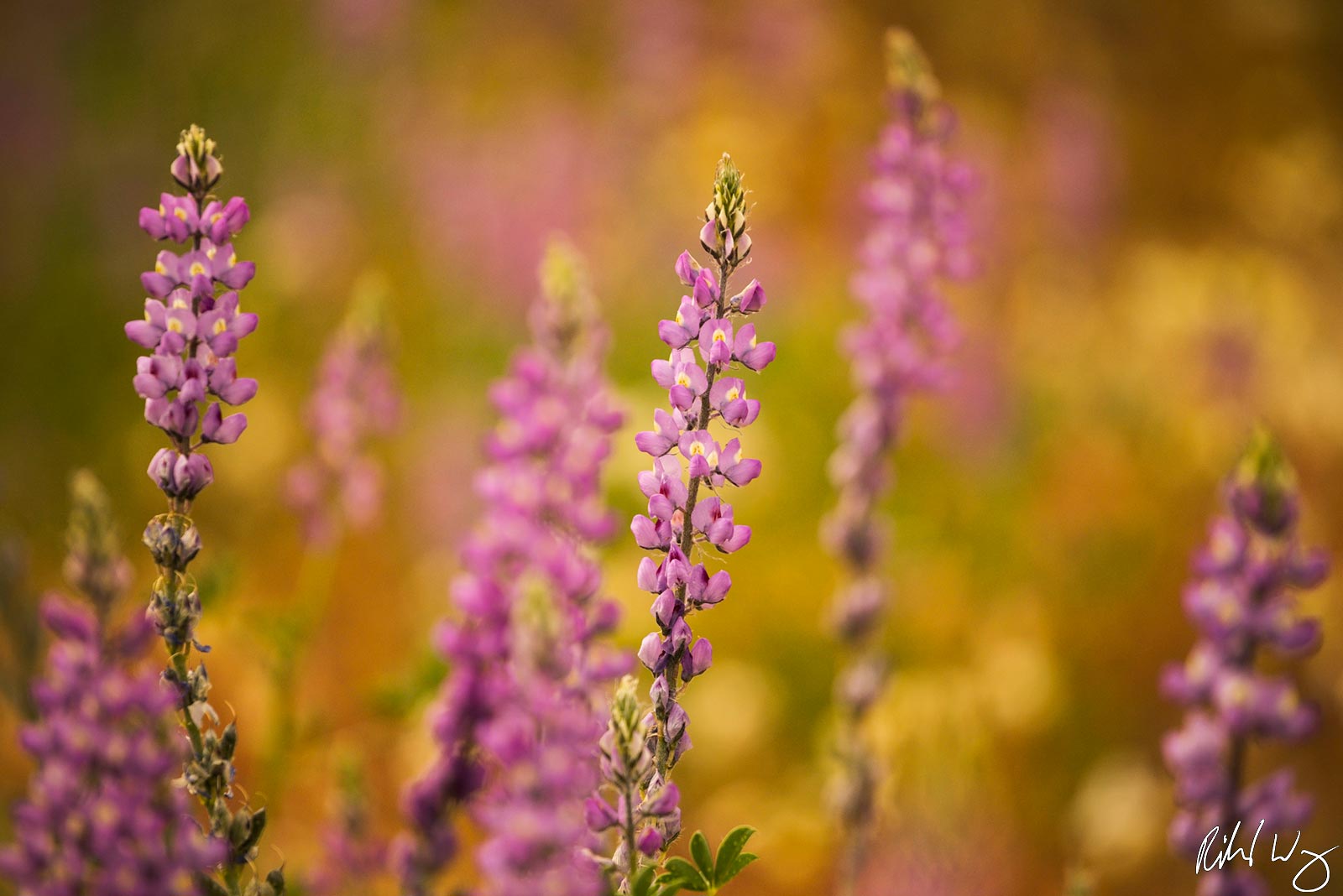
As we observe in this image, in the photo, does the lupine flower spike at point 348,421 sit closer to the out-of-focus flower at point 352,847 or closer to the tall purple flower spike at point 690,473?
the out-of-focus flower at point 352,847

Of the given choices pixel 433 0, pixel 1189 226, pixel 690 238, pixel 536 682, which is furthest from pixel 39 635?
pixel 1189 226

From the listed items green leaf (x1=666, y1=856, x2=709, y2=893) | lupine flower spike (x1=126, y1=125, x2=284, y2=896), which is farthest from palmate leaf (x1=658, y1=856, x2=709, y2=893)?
lupine flower spike (x1=126, y1=125, x2=284, y2=896)

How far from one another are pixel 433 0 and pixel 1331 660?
4.23 metres

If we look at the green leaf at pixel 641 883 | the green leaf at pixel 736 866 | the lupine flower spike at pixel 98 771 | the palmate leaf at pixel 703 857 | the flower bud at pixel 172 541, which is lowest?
the green leaf at pixel 641 883

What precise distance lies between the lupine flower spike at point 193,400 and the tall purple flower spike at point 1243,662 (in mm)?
818

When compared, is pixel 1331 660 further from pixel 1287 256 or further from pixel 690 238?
pixel 690 238

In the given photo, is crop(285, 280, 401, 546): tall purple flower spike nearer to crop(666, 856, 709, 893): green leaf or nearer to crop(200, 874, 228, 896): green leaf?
crop(200, 874, 228, 896): green leaf

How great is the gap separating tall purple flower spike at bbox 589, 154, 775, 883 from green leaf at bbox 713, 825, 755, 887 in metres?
0.04

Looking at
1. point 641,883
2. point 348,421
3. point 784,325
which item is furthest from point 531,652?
point 784,325

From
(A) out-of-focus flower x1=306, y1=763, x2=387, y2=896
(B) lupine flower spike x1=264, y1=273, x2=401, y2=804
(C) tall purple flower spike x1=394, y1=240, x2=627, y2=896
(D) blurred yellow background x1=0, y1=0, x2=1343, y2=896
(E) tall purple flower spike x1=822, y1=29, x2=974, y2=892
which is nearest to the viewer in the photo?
(C) tall purple flower spike x1=394, y1=240, x2=627, y2=896

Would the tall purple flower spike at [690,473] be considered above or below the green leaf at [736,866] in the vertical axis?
above

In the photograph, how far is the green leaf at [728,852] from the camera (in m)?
0.79

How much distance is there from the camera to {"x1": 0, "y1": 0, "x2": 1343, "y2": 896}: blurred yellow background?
2.03m

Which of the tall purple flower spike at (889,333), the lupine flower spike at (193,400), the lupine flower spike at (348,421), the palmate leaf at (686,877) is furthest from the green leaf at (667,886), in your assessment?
the lupine flower spike at (348,421)
